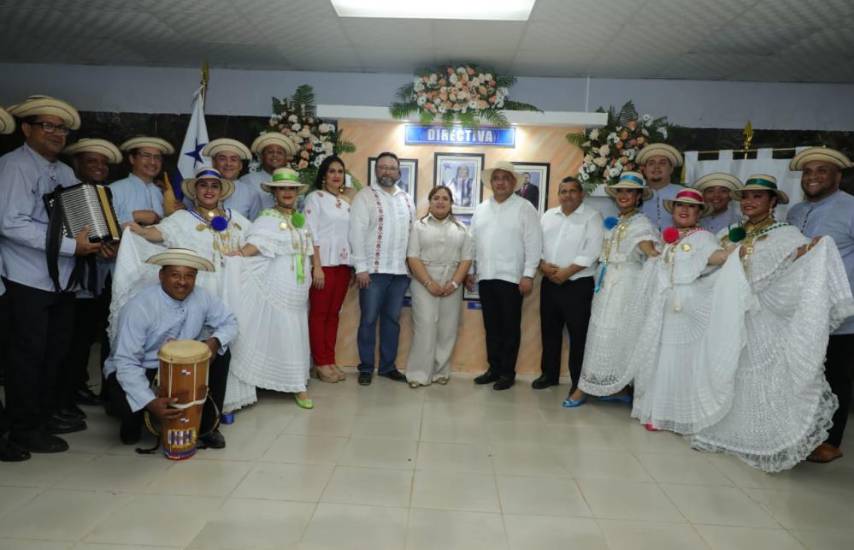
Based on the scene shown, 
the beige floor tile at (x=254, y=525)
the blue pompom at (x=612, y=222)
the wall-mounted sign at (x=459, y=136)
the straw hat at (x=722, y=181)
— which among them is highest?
the wall-mounted sign at (x=459, y=136)

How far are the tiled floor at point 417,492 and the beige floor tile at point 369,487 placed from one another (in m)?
0.01

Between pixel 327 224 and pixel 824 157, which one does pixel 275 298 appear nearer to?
pixel 327 224

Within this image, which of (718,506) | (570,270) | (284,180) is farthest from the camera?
(570,270)

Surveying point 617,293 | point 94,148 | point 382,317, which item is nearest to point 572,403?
point 617,293

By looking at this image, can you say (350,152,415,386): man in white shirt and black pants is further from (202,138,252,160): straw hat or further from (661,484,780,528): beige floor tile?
(661,484,780,528): beige floor tile

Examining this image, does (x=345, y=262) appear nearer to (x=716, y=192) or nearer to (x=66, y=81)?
(x=716, y=192)

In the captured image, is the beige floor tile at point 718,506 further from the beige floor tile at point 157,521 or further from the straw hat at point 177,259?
the straw hat at point 177,259

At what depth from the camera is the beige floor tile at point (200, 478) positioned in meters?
2.95

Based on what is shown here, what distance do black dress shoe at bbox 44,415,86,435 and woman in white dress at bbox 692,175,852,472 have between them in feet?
13.3

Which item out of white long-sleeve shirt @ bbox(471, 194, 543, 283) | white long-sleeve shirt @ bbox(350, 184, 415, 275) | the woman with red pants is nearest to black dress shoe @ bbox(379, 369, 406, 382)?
the woman with red pants

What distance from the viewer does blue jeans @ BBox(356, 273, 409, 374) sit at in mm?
5164

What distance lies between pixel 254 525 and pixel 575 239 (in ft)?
11.3

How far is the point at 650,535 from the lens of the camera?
2691 millimetres

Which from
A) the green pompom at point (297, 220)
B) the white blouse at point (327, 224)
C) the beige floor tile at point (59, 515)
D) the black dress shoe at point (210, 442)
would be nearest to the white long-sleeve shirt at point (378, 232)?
the white blouse at point (327, 224)
